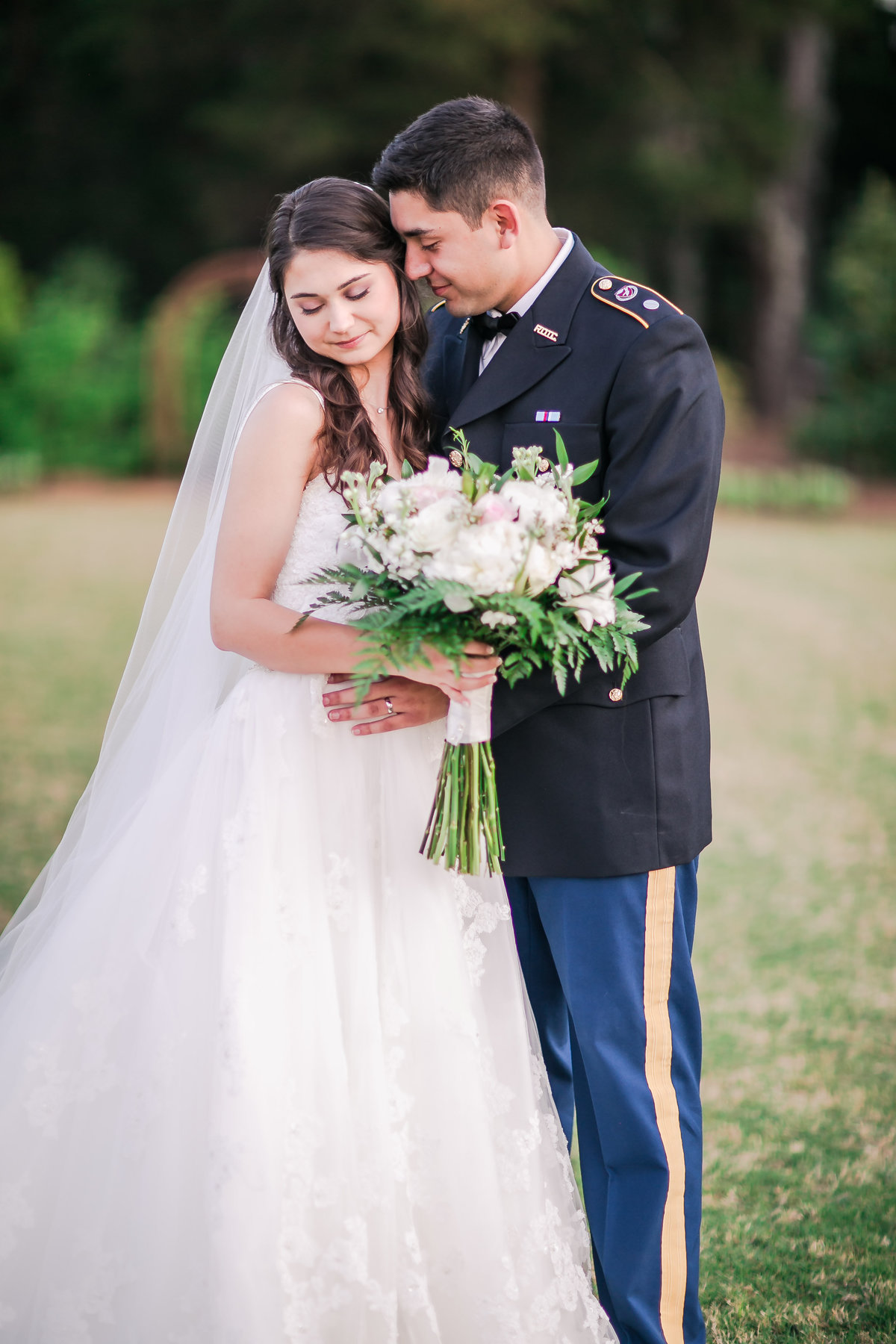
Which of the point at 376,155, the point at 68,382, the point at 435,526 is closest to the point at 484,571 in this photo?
the point at 435,526

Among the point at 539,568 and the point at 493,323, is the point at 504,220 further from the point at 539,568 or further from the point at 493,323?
the point at 539,568

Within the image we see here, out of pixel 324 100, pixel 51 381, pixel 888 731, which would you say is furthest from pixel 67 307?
pixel 888 731

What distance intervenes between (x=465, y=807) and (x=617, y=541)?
0.62 meters

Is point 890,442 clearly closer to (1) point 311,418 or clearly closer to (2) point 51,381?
(2) point 51,381

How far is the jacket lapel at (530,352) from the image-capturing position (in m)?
2.55

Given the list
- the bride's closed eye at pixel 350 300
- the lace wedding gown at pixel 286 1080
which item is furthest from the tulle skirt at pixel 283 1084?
the bride's closed eye at pixel 350 300

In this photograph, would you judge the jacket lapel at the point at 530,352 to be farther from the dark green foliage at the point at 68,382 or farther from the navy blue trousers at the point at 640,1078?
the dark green foliage at the point at 68,382

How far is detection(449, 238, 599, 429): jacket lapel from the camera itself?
2547 mm

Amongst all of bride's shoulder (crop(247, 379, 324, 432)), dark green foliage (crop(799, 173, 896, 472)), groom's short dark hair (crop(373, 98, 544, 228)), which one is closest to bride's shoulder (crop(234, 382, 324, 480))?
bride's shoulder (crop(247, 379, 324, 432))

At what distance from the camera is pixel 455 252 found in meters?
2.62

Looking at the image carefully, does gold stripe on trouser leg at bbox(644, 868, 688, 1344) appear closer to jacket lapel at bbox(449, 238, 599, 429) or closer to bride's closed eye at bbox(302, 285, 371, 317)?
jacket lapel at bbox(449, 238, 599, 429)

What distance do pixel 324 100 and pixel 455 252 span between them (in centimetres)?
1955

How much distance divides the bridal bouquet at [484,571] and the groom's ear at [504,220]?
626mm

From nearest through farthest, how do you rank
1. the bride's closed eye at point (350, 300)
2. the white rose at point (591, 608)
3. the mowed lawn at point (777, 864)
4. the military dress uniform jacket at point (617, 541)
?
the white rose at point (591, 608) < the military dress uniform jacket at point (617, 541) < the bride's closed eye at point (350, 300) < the mowed lawn at point (777, 864)
